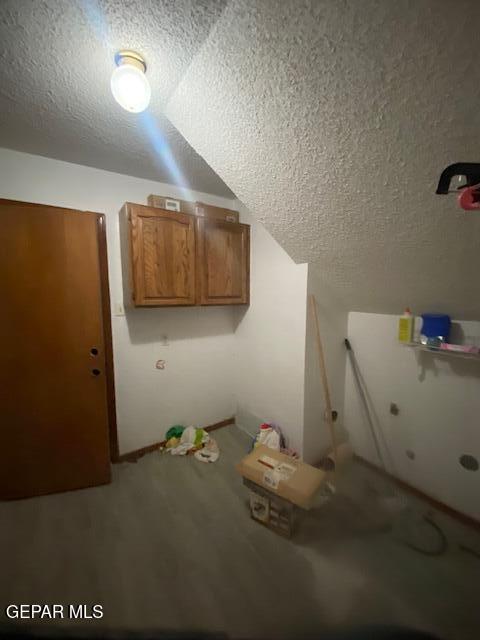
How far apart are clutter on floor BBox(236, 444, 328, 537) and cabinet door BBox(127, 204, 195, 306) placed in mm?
1241

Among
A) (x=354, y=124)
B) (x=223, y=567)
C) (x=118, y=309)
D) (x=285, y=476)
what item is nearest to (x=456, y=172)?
(x=354, y=124)

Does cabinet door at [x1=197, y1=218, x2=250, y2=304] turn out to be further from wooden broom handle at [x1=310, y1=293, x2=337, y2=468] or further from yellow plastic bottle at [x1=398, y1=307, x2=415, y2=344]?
yellow plastic bottle at [x1=398, y1=307, x2=415, y2=344]

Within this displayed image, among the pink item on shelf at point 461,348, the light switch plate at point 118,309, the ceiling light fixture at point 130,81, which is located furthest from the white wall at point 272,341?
the ceiling light fixture at point 130,81

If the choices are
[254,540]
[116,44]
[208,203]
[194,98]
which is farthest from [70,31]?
[254,540]

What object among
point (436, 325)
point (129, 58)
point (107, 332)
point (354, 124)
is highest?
point (129, 58)

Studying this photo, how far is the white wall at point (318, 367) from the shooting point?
1728mm

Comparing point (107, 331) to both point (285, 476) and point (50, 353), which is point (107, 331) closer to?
point (50, 353)

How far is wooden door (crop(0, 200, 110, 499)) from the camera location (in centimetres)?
143

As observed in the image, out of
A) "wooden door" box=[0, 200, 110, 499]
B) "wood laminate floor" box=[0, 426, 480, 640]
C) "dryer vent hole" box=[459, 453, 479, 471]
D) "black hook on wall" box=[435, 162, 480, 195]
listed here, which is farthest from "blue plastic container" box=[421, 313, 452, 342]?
"wooden door" box=[0, 200, 110, 499]

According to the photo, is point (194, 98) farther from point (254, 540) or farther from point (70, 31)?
point (254, 540)

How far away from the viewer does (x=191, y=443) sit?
6.89 feet

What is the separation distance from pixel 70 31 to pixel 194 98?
44cm

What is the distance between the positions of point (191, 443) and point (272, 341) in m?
1.16

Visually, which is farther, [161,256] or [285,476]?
[161,256]
